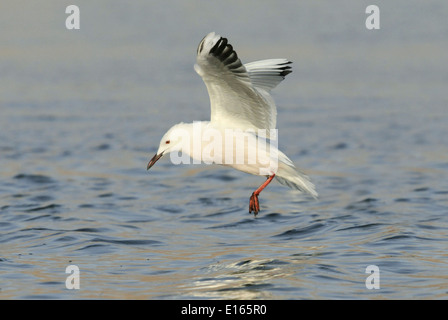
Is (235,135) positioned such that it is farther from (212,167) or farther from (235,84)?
(212,167)

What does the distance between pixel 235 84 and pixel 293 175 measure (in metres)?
1.53

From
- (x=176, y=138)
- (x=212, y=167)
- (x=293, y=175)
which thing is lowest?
(x=293, y=175)

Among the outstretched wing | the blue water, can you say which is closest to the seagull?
the outstretched wing

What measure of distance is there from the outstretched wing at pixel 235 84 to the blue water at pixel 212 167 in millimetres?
1566

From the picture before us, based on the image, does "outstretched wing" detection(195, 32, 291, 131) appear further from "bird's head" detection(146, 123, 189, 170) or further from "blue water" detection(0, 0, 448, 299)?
"blue water" detection(0, 0, 448, 299)

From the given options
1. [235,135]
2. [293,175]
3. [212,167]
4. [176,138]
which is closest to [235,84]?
[235,135]

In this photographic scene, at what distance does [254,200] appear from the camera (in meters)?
9.95

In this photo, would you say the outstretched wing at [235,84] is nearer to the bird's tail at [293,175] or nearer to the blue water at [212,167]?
the bird's tail at [293,175]

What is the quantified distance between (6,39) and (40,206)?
14092 millimetres

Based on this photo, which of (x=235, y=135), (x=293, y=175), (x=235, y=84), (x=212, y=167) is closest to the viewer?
(x=235, y=84)

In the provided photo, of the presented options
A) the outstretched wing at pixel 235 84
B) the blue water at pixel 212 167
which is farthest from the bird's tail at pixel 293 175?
the blue water at pixel 212 167

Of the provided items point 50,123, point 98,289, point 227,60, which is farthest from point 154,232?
point 50,123

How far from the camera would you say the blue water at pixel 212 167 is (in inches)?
358

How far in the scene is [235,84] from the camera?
8.97m
